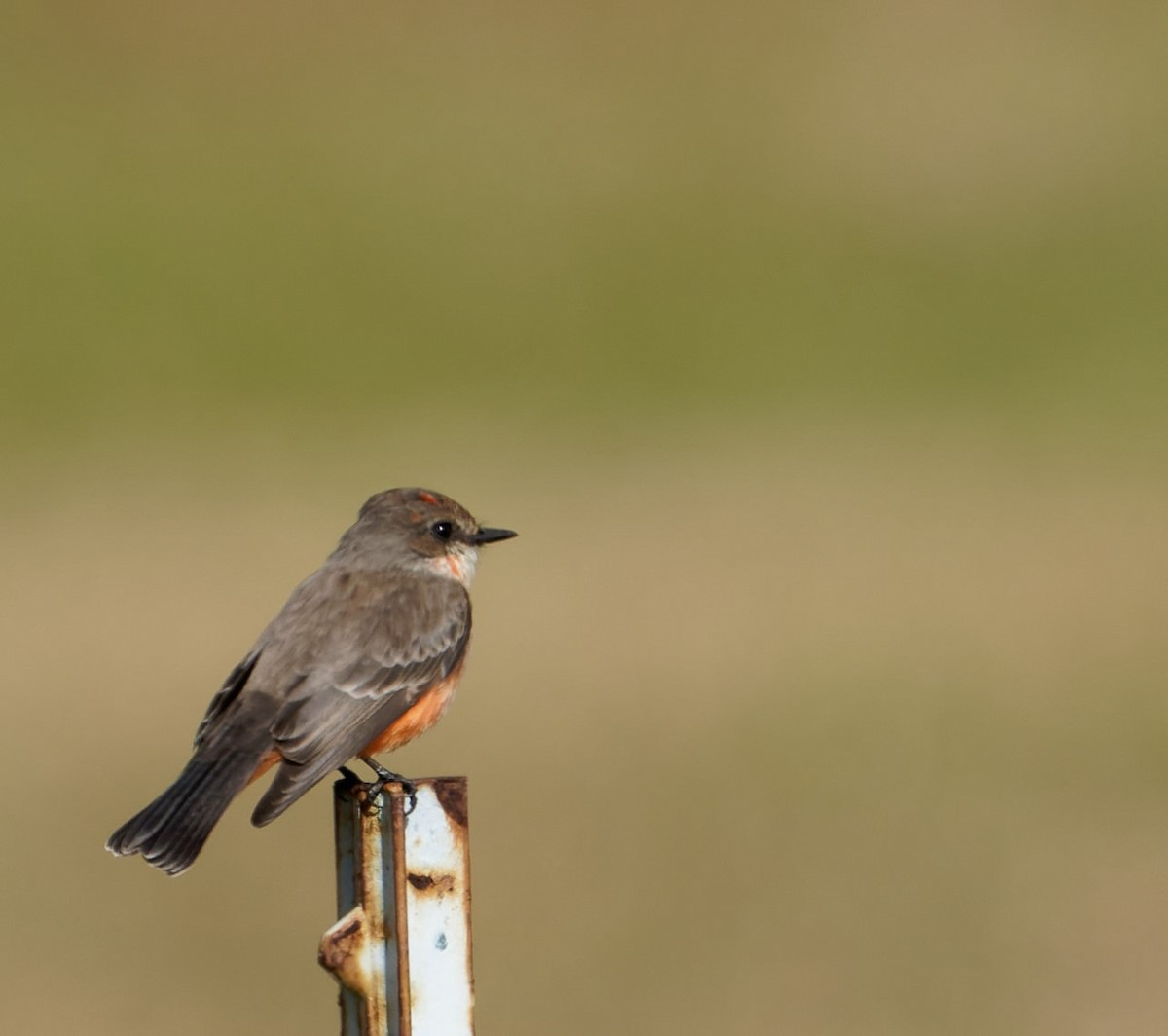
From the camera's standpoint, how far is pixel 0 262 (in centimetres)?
3159

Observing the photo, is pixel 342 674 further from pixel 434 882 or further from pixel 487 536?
pixel 434 882

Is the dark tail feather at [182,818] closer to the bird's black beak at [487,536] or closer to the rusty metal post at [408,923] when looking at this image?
the rusty metal post at [408,923]

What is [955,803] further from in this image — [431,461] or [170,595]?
[431,461]

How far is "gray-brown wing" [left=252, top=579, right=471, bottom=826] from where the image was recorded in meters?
6.07

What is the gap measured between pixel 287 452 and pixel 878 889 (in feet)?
43.2

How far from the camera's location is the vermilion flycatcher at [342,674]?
5785 mm

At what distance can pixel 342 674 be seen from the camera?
254 inches

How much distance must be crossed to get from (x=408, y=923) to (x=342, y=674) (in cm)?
229

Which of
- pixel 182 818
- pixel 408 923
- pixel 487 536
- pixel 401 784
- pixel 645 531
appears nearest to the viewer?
pixel 408 923

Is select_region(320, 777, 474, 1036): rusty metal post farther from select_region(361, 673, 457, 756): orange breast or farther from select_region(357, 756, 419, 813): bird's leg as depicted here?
select_region(361, 673, 457, 756): orange breast

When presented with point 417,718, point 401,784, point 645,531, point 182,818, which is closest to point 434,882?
point 401,784

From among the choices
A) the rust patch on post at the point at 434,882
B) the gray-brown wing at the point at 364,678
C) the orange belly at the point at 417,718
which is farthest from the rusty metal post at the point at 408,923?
the orange belly at the point at 417,718

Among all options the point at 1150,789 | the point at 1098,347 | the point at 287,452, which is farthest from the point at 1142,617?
the point at 1098,347

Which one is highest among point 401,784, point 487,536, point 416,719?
point 487,536
